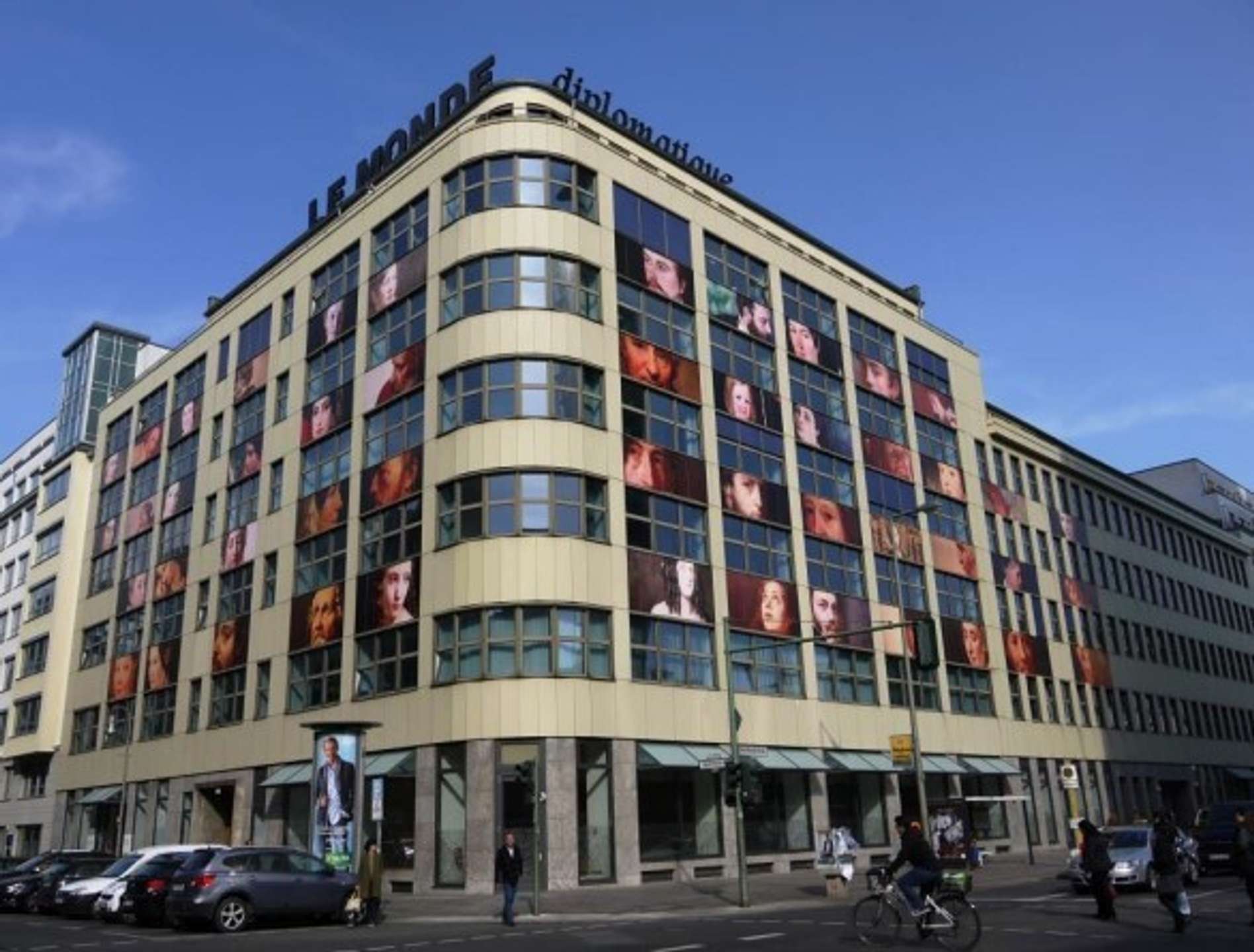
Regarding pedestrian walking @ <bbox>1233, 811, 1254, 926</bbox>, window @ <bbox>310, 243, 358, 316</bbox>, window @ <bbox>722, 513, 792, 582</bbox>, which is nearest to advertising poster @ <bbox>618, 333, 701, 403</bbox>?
window @ <bbox>722, 513, 792, 582</bbox>

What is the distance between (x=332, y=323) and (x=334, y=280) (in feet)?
6.83

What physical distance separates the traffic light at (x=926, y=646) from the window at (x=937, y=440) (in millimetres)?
27088

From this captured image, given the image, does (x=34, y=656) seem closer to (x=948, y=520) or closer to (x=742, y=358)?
(x=742, y=358)

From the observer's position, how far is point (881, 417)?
48.7m

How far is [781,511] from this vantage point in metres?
40.7

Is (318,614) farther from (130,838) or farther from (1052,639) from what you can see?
(1052,639)

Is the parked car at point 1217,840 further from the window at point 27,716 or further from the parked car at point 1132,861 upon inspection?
the window at point 27,716

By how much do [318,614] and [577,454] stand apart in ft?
39.5

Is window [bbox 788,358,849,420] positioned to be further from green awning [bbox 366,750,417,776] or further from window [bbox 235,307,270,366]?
window [bbox 235,307,270,366]

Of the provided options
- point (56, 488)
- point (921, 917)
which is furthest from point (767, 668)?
point (56, 488)

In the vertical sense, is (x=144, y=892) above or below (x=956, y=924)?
above

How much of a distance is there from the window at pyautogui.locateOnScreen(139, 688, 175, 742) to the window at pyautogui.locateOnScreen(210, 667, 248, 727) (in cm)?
367

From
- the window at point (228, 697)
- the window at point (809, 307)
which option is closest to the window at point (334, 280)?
the window at point (228, 697)

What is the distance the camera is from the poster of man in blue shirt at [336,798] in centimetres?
2722
